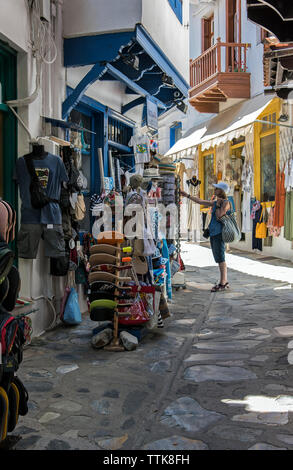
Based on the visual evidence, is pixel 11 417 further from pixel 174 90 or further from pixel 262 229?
pixel 262 229

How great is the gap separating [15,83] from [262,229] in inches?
371

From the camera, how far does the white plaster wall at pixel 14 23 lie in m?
5.12

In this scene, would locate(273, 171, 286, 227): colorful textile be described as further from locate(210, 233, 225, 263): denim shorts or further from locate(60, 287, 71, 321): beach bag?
locate(60, 287, 71, 321): beach bag

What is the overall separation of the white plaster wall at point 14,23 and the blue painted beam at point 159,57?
1.49 metres

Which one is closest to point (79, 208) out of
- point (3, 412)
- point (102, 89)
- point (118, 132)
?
point (102, 89)

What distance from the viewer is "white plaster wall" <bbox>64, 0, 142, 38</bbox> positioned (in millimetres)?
6398

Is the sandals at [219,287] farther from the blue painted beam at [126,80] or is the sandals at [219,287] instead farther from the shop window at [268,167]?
the shop window at [268,167]

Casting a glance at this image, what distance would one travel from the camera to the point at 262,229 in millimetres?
13805

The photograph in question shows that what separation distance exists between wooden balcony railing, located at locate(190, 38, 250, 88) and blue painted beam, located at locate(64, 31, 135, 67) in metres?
9.97

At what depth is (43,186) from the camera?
19.1 ft

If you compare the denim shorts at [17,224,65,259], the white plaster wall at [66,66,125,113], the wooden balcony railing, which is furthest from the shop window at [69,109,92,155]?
the wooden balcony railing

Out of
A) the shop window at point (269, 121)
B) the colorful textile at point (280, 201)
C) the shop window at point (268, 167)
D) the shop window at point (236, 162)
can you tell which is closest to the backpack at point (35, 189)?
the colorful textile at point (280, 201)

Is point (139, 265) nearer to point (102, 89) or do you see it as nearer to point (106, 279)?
point (106, 279)
